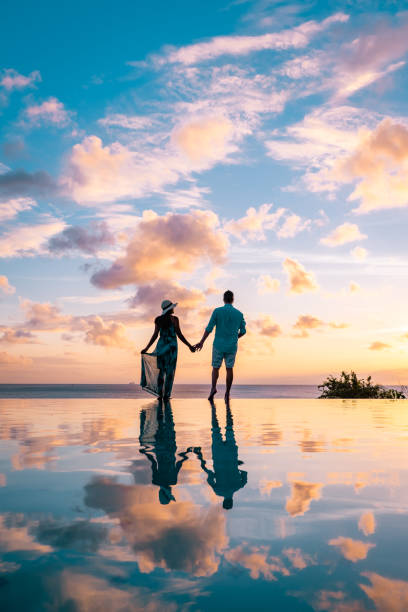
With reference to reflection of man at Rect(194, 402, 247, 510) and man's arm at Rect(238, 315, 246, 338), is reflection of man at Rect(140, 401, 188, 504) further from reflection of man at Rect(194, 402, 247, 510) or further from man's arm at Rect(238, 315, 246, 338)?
man's arm at Rect(238, 315, 246, 338)

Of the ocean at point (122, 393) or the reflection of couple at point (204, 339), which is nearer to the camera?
the reflection of couple at point (204, 339)

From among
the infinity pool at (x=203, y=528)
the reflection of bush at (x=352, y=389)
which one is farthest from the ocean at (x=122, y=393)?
the infinity pool at (x=203, y=528)

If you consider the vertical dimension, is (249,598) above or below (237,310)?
below

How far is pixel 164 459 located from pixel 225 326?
838cm

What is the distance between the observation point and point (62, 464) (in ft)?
13.8

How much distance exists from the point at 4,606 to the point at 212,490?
1694 millimetres

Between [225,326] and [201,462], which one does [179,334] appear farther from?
[201,462]

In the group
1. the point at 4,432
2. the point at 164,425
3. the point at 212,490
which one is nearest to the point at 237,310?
the point at 164,425

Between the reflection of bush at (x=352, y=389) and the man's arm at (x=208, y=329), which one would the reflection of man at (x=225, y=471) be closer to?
the man's arm at (x=208, y=329)

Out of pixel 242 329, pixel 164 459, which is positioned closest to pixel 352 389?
pixel 242 329

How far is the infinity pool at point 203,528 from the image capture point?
178cm

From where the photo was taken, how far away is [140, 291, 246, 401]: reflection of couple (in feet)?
41.2

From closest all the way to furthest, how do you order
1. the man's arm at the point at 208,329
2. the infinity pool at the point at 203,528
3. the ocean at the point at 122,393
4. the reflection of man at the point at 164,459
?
the infinity pool at the point at 203,528
the reflection of man at the point at 164,459
the man's arm at the point at 208,329
the ocean at the point at 122,393

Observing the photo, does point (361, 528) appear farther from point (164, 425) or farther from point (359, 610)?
point (164, 425)
